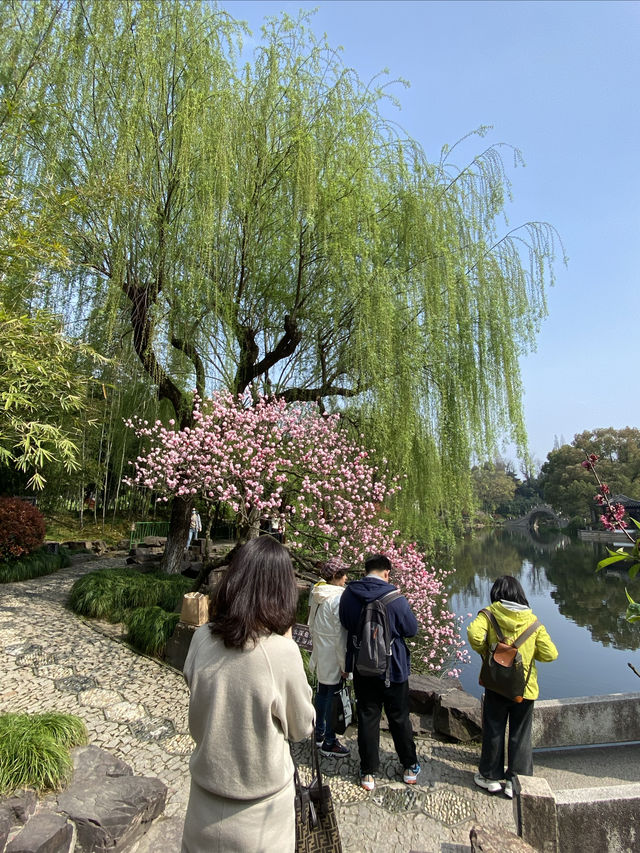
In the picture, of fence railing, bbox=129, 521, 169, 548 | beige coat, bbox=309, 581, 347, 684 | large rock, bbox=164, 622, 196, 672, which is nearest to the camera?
beige coat, bbox=309, 581, 347, 684

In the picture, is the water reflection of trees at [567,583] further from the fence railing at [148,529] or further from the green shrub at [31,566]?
the fence railing at [148,529]

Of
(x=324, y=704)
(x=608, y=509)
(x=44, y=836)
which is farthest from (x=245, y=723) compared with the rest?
(x=324, y=704)

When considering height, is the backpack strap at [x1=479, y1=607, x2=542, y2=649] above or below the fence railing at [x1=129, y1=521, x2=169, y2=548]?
above

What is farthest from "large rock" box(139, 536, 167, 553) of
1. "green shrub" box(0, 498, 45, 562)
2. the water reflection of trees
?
the water reflection of trees

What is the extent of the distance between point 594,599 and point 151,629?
13287 mm

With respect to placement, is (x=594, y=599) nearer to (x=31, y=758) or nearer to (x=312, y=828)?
(x=312, y=828)

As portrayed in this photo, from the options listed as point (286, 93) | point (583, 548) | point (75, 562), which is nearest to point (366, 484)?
point (286, 93)

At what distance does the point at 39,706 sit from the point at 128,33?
22.0 ft

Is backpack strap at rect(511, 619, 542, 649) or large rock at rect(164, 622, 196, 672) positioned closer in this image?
backpack strap at rect(511, 619, 542, 649)

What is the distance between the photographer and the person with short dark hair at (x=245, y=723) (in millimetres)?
1291

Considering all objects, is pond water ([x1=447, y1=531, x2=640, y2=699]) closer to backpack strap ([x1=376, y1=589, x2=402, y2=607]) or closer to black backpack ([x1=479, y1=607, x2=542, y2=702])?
black backpack ([x1=479, y1=607, x2=542, y2=702])

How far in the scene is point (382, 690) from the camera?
2.86m

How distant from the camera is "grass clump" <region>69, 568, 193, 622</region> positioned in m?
5.84

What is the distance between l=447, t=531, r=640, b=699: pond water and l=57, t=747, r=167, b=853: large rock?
5.43 m
